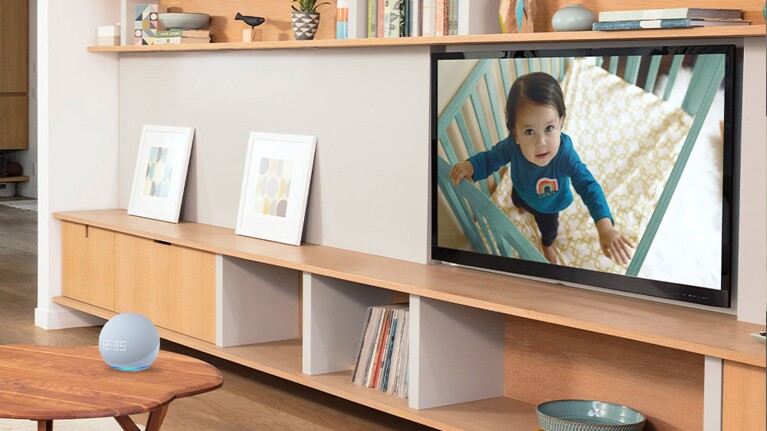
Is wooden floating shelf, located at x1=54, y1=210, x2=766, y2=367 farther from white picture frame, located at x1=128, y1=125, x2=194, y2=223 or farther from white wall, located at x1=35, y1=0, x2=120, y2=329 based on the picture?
white wall, located at x1=35, y1=0, x2=120, y2=329

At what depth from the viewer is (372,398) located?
Answer: 3.95 metres

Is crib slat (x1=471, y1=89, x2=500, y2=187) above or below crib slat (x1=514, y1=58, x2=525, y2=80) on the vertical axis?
below

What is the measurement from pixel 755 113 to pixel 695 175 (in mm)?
253

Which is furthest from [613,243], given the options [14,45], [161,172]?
[14,45]

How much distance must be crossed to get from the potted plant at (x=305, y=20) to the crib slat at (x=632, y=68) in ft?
5.39

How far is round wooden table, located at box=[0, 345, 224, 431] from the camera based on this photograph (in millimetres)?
2777

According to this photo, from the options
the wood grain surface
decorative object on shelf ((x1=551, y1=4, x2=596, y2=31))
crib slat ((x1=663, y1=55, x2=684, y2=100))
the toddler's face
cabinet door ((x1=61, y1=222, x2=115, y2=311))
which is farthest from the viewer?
cabinet door ((x1=61, y1=222, x2=115, y2=311))

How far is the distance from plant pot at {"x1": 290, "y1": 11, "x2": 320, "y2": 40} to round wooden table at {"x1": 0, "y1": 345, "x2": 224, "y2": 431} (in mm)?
1721

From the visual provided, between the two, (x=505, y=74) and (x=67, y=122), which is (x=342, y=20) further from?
(x=67, y=122)

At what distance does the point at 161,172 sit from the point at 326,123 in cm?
133

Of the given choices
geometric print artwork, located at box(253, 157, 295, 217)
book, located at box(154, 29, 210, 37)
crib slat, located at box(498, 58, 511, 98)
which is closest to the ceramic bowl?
book, located at box(154, 29, 210, 37)

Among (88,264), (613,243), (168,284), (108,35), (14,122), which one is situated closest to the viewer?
(613,243)

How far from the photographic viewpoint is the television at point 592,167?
320 centimetres

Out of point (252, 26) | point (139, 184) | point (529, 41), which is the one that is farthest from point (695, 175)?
point (139, 184)
